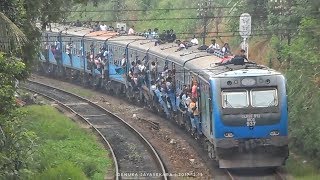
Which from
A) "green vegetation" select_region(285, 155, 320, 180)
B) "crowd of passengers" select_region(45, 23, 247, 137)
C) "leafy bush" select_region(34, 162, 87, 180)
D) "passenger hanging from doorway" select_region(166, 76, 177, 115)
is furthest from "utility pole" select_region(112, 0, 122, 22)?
"leafy bush" select_region(34, 162, 87, 180)

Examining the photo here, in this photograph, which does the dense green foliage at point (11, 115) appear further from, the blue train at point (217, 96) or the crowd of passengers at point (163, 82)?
the crowd of passengers at point (163, 82)

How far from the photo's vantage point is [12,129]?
1320 cm

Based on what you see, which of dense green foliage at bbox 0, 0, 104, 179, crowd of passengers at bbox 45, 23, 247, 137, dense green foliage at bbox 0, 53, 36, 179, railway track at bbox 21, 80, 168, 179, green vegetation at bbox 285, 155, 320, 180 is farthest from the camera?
crowd of passengers at bbox 45, 23, 247, 137

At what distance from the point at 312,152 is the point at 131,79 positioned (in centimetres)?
1282

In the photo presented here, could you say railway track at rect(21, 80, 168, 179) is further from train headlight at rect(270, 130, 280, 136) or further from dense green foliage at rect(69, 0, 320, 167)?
dense green foliage at rect(69, 0, 320, 167)

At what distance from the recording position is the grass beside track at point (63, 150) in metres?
15.9

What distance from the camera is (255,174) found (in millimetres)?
17094

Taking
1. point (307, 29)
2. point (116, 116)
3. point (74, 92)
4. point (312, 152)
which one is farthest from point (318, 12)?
point (74, 92)

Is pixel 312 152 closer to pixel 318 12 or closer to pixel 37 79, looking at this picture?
pixel 318 12

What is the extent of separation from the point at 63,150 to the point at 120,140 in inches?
116

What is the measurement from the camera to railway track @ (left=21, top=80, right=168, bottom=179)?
18.0 meters

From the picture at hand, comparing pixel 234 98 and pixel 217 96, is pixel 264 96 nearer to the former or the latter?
pixel 234 98

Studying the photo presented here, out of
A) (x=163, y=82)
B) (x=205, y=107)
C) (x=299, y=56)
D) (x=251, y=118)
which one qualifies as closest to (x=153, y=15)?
(x=163, y=82)

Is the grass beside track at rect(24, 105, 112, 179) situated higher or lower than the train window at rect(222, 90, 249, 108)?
lower
